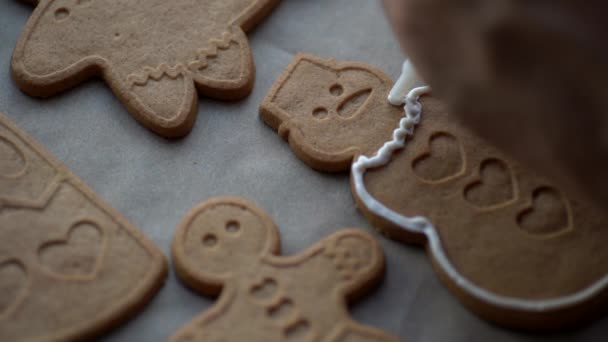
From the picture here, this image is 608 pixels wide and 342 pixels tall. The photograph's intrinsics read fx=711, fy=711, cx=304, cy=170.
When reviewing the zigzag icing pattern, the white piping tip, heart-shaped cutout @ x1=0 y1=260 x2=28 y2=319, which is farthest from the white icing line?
heart-shaped cutout @ x1=0 y1=260 x2=28 y2=319

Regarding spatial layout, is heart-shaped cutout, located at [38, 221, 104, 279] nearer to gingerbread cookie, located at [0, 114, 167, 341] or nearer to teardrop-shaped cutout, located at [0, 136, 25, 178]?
gingerbread cookie, located at [0, 114, 167, 341]

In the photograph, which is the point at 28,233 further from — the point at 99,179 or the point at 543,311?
the point at 543,311

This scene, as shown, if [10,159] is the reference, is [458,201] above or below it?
below

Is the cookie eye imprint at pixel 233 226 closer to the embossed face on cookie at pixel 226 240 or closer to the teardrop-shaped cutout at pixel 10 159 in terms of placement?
the embossed face on cookie at pixel 226 240

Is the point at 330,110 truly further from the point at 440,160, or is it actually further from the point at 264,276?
the point at 264,276

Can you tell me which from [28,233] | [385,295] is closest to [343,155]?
[385,295]

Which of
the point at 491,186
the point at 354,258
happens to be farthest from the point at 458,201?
the point at 354,258

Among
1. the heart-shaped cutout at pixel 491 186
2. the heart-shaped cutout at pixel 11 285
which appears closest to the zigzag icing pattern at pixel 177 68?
the heart-shaped cutout at pixel 11 285
